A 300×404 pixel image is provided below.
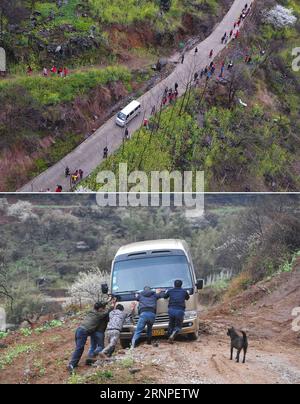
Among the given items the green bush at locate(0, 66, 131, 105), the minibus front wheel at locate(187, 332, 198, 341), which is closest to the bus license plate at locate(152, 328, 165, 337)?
the minibus front wheel at locate(187, 332, 198, 341)

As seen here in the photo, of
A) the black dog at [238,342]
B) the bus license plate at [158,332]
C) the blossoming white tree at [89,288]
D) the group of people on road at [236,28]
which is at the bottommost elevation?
the blossoming white tree at [89,288]

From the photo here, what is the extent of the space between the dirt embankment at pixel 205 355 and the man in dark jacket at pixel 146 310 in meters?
0.34

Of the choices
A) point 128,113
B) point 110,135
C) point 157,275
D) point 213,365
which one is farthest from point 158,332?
point 128,113

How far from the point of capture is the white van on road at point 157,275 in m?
13.2

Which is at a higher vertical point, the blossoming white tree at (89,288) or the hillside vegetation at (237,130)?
the hillside vegetation at (237,130)

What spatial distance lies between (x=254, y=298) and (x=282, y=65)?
28.8 m

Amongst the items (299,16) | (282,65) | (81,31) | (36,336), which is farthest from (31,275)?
(299,16)

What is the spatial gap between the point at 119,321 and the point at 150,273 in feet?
6.24

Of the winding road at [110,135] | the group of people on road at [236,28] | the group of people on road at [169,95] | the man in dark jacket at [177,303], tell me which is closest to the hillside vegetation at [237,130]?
the group of people on road at [169,95]

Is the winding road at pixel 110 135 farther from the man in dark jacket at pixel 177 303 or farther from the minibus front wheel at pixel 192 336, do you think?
the man in dark jacket at pixel 177 303

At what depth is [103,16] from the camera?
3603cm

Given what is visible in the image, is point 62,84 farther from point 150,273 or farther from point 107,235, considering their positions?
point 150,273

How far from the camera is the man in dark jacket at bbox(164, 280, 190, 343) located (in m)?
12.6

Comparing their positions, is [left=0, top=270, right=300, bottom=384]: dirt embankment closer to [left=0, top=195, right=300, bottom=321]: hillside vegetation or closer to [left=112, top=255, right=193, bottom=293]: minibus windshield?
[left=112, top=255, right=193, bottom=293]: minibus windshield
